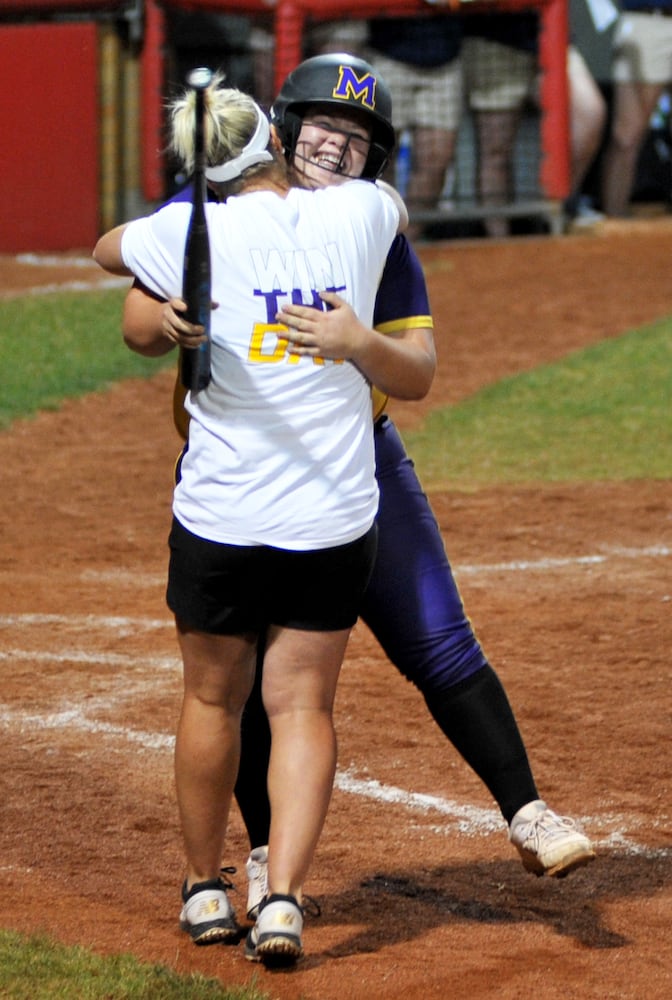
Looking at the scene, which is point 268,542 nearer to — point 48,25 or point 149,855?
point 149,855

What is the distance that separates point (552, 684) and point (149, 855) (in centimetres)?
187

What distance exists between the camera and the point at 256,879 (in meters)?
3.70

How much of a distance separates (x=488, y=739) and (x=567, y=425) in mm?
6404

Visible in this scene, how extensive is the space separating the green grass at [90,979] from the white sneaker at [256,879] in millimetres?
367

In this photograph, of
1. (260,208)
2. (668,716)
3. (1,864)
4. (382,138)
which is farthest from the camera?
(668,716)

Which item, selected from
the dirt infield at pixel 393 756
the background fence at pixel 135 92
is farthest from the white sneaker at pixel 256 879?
the background fence at pixel 135 92

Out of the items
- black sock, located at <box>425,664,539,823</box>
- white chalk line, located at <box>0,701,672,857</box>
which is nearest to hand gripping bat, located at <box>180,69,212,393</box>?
black sock, located at <box>425,664,539,823</box>

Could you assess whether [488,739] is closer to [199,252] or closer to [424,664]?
[424,664]

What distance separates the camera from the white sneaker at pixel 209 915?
354 centimetres

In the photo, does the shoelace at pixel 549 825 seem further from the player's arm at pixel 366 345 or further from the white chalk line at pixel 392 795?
the player's arm at pixel 366 345

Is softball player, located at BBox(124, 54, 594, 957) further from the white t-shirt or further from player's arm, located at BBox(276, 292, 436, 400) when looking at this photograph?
the white t-shirt

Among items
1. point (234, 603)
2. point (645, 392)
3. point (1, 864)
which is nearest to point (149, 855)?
point (1, 864)

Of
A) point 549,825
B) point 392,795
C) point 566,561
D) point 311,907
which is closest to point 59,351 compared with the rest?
point 566,561

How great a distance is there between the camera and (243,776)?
3.79m
